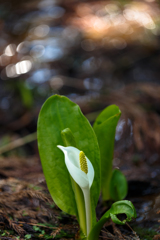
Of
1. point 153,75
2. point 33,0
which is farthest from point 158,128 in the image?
point 33,0

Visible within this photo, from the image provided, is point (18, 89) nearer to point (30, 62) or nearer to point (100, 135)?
point (30, 62)

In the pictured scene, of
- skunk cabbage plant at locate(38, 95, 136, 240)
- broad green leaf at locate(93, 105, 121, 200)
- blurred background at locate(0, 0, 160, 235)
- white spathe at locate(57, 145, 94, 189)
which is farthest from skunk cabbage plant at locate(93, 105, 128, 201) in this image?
blurred background at locate(0, 0, 160, 235)

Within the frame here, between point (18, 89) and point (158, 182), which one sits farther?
point (18, 89)

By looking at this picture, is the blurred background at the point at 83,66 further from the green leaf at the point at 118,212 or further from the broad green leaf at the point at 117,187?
the green leaf at the point at 118,212

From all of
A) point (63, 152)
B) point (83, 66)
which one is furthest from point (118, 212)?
point (83, 66)

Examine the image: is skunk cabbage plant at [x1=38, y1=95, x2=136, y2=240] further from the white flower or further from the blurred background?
the blurred background
